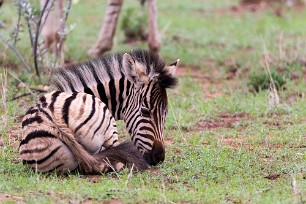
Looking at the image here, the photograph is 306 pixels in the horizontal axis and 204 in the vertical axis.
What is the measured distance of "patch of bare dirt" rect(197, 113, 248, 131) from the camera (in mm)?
8219

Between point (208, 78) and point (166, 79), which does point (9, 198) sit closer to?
point (166, 79)

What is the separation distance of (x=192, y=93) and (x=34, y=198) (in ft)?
15.5

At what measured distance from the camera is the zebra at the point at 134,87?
6246mm

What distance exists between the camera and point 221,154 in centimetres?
679

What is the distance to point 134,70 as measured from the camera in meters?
6.35

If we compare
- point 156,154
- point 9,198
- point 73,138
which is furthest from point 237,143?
point 9,198

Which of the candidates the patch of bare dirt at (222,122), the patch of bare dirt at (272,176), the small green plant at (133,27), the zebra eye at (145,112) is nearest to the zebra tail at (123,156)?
the zebra eye at (145,112)

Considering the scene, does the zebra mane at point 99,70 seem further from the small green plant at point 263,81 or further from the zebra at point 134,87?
the small green plant at point 263,81

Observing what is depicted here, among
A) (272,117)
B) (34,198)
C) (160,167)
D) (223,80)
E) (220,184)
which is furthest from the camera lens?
(223,80)

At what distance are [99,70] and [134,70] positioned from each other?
376 millimetres

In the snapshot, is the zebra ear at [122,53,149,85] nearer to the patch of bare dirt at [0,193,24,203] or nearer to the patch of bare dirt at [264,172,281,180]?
the patch of bare dirt at [264,172,281,180]

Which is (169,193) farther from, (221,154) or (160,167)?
(221,154)

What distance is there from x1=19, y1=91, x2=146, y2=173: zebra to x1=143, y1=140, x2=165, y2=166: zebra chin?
168 millimetres

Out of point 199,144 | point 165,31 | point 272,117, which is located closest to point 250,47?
point 165,31
